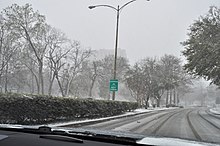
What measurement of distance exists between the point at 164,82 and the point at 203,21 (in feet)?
80.9

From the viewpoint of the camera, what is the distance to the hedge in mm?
9578

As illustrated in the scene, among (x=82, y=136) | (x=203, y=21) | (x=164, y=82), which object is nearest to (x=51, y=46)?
(x=164, y=82)

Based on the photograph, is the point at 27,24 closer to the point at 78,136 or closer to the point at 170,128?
the point at 170,128

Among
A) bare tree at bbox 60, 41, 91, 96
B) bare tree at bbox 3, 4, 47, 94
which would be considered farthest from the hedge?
bare tree at bbox 60, 41, 91, 96

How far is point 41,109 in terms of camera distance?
11023mm

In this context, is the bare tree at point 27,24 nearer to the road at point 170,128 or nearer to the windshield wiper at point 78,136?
the road at point 170,128

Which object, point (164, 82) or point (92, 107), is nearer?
point (92, 107)

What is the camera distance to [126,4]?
2125 cm

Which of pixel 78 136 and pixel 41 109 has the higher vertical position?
pixel 78 136

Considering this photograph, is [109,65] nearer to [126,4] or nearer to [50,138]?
[126,4]

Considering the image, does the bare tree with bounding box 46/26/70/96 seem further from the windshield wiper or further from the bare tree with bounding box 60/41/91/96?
the windshield wiper

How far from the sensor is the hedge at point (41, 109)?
377 inches

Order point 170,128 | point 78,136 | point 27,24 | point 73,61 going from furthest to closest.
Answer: point 73,61
point 27,24
point 170,128
point 78,136

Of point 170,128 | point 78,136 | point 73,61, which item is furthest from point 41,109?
point 73,61
